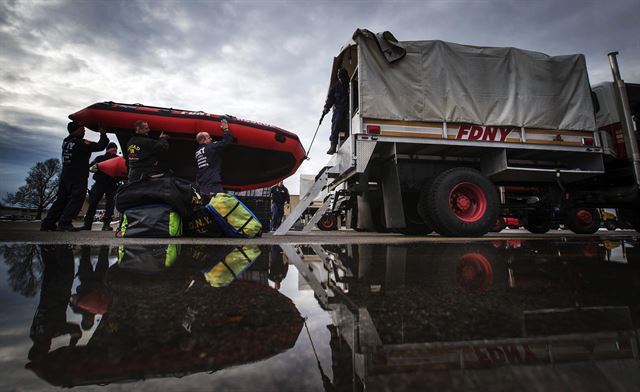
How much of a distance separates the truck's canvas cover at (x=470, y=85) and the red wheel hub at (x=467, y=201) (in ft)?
3.07

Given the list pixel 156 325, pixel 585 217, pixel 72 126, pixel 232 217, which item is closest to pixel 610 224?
pixel 585 217

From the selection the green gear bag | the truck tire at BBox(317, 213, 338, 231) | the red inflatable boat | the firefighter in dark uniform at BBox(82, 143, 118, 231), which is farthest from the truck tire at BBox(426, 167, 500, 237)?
the firefighter in dark uniform at BBox(82, 143, 118, 231)

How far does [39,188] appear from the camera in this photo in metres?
28.9

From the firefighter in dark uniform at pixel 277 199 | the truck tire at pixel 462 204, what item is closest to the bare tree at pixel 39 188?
the firefighter in dark uniform at pixel 277 199

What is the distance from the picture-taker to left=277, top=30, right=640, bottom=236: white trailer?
3.84 m

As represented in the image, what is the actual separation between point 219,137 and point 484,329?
584 cm

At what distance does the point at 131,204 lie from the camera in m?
3.13

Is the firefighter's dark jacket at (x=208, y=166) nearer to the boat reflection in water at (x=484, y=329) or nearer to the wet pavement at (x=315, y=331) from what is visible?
the wet pavement at (x=315, y=331)

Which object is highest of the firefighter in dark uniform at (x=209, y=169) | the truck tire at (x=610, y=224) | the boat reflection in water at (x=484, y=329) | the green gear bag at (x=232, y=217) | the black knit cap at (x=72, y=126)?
the black knit cap at (x=72, y=126)

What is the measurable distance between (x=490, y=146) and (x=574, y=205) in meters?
2.26

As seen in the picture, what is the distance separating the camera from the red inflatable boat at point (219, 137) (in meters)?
5.14

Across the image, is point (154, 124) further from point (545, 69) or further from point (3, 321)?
point (545, 69)

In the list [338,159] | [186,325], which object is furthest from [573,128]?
[186,325]

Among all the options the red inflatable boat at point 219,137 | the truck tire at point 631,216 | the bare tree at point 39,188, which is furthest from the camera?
the bare tree at point 39,188
